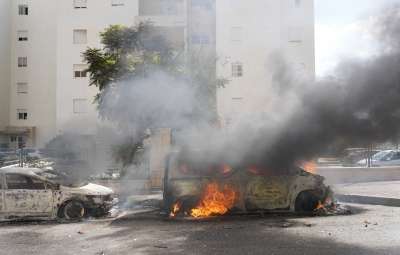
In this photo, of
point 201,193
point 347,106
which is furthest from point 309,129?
point 201,193

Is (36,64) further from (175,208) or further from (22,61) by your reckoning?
(175,208)

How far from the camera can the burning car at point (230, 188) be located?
10.7m

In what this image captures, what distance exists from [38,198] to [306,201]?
236 inches

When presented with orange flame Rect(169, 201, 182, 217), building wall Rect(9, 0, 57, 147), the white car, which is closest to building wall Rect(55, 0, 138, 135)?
building wall Rect(9, 0, 57, 147)

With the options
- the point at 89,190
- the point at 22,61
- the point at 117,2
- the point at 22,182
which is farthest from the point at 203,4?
the point at 22,182

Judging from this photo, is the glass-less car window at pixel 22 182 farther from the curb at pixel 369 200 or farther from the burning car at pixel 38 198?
the curb at pixel 369 200

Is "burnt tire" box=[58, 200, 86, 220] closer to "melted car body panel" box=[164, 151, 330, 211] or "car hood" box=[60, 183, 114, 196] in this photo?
"car hood" box=[60, 183, 114, 196]

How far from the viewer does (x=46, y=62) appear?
36.5 m

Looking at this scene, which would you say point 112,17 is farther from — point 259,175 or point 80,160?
point 259,175

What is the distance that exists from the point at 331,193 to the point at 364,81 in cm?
265

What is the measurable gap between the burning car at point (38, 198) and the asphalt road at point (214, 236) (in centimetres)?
34

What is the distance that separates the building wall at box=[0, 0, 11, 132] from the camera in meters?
36.3

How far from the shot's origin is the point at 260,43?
20484 millimetres

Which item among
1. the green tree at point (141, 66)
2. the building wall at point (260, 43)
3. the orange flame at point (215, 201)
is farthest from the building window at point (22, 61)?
the orange flame at point (215, 201)
